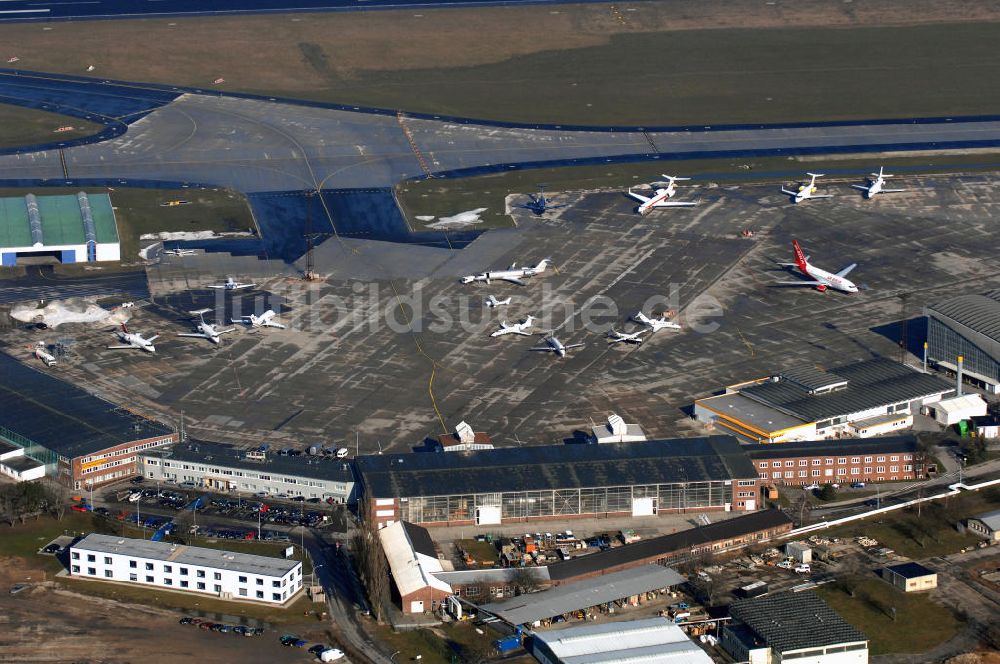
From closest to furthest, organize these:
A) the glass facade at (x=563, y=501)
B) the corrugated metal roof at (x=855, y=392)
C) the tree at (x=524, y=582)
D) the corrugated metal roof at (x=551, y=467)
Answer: the tree at (x=524, y=582), the glass facade at (x=563, y=501), the corrugated metal roof at (x=551, y=467), the corrugated metal roof at (x=855, y=392)

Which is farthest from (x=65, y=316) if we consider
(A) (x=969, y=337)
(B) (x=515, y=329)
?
(A) (x=969, y=337)

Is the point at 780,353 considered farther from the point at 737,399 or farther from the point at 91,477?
the point at 91,477

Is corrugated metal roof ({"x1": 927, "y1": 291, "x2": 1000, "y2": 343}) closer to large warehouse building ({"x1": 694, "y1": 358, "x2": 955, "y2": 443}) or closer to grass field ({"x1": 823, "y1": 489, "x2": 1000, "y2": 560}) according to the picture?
large warehouse building ({"x1": 694, "y1": 358, "x2": 955, "y2": 443})

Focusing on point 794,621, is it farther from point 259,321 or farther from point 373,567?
point 259,321

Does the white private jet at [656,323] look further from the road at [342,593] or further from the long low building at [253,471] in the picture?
the road at [342,593]

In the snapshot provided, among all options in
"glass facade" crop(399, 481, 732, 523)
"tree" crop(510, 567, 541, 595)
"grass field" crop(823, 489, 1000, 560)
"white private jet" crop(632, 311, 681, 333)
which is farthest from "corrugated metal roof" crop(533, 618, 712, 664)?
"white private jet" crop(632, 311, 681, 333)

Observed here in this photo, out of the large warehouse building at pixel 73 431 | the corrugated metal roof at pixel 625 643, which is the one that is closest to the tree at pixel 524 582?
the corrugated metal roof at pixel 625 643

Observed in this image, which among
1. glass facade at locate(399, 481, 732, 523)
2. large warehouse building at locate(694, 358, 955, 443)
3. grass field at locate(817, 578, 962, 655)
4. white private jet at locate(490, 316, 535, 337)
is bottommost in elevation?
grass field at locate(817, 578, 962, 655)
